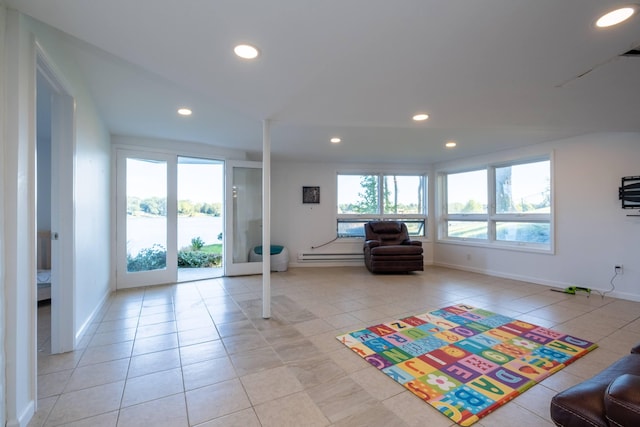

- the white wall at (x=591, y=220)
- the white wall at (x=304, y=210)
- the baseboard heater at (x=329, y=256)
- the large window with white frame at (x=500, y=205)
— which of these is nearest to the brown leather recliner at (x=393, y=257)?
the baseboard heater at (x=329, y=256)

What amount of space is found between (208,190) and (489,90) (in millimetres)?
5807

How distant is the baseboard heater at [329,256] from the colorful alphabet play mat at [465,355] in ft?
10.1

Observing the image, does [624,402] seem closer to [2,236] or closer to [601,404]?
[601,404]

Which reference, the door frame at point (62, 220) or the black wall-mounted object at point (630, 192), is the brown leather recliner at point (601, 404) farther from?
the black wall-mounted object at point (630, 192)

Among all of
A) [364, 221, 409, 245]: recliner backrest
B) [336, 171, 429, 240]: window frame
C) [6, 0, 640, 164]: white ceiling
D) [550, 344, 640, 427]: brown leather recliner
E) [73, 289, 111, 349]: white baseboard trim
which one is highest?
[6, 0, 640, 164]: white ceiling

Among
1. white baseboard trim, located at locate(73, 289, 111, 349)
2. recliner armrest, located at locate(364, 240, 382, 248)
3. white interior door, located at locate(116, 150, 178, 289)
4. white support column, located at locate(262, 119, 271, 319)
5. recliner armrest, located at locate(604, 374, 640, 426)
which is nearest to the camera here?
recliner armrest, located at locate(604, 374, 640, 426)

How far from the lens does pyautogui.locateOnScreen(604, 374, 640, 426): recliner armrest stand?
0.87m

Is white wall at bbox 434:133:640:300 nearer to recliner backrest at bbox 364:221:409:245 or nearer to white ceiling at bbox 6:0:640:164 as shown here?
white ceiling at bbox 6:0:640:164

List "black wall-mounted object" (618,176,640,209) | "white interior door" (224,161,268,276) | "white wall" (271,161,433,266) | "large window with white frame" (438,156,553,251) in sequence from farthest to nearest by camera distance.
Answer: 1. "white wall" (271,161,433,266)
2. "white interior door" (224,161,268,276)
3. "large window with white frame" (438,156,553,251)
4. "black wall-mounted object" (618,176,640,209)

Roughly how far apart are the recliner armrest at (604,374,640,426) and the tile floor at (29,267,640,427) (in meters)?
0.78

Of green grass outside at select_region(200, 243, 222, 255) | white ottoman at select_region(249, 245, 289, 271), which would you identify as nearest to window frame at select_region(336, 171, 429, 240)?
white ottoman at select_region(249, 245, 289, 271)

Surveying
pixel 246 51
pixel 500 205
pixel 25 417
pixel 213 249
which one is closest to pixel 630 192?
pixel 500 205

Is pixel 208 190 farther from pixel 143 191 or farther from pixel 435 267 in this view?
pixel 435 267

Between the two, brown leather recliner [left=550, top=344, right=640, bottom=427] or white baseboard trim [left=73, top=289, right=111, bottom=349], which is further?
white baseboard trim [left=73, top=289, right=111, bottom=349]
